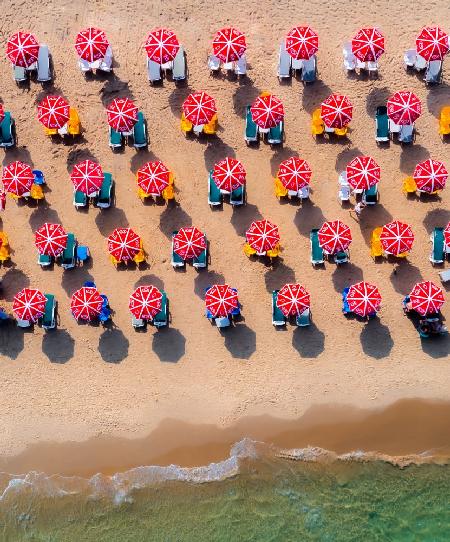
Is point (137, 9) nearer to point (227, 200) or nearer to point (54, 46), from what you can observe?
point (54, 46)

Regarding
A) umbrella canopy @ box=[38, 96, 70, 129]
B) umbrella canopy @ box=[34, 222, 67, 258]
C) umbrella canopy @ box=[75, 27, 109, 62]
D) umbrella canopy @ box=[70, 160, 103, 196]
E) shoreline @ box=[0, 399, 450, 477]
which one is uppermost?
umbrella canopy @ box=[75, 27, 109, 62]

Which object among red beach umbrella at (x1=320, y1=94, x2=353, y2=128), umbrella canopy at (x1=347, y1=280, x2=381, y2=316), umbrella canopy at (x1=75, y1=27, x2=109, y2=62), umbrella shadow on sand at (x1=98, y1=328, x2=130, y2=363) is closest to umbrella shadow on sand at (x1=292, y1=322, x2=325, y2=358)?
umbrella canopy at (x1=347, y1=280, x2=381, y2=316)

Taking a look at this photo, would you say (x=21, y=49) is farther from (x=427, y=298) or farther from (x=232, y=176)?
(x=427, y=298)

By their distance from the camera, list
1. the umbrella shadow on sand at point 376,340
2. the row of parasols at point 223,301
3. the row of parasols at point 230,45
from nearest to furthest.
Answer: the row of parasols at point 223,301, the row of parasols at point 230,45, the umbrella shadow on sand at point 376,340

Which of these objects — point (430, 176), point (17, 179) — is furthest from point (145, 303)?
point (430, 176)

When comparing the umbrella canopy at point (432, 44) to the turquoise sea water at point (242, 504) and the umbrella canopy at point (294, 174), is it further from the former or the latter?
the turquoise sea water at point (242, 504)

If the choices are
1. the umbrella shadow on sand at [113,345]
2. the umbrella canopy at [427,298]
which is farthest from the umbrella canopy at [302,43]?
the umbrella shadow on sand at [113,345]

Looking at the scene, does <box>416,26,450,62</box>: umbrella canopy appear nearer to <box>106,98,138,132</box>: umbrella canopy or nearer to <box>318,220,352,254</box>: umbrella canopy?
<box>318,220,352,254</box>: umbrella canopy
